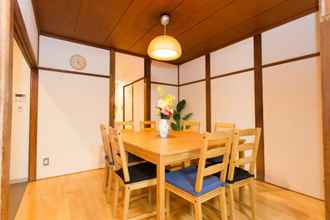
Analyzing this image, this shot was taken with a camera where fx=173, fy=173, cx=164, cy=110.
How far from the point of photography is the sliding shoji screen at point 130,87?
3.93m

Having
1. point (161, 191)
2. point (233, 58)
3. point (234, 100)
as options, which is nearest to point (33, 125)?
point (161, 191)

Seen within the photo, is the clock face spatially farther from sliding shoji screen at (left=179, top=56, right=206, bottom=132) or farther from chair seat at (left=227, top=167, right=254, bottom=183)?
chair seat at (left=227, top=167, right=254, bottom=183)

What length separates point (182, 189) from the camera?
4.64ft

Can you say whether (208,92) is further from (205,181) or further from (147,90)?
(205,181)

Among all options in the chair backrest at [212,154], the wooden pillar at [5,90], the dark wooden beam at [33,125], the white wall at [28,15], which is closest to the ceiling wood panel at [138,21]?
the white wall at [28,15]

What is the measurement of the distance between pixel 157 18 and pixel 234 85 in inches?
68.4

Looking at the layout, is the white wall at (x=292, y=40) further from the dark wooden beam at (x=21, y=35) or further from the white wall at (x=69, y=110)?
the dark wooden beam at (x=21, y=35)

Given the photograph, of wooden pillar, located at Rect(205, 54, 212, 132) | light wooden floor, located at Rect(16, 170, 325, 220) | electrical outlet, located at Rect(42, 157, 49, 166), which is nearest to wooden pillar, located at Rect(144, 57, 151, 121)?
wooden pillar, located at Rect(205, 54, 212, 132)

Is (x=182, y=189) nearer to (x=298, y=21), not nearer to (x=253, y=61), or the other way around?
(x=253, y=61)

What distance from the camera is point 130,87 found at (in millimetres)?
5102

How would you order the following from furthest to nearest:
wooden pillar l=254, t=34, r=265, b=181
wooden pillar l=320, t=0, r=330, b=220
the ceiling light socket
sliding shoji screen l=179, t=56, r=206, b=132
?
1. sliding shoji screen l=179, t=56, r=206, b=132
2. wooden pillar l=254, t=34, r=265, b=181
3. the ceiling light socket
4. wooden pillar l=320, t=0, r=330, b=220

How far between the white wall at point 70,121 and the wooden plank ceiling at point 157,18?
0.79 metres

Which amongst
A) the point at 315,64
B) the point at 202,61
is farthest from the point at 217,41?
the point at 315,64

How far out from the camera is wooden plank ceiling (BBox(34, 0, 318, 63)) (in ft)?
6.91
